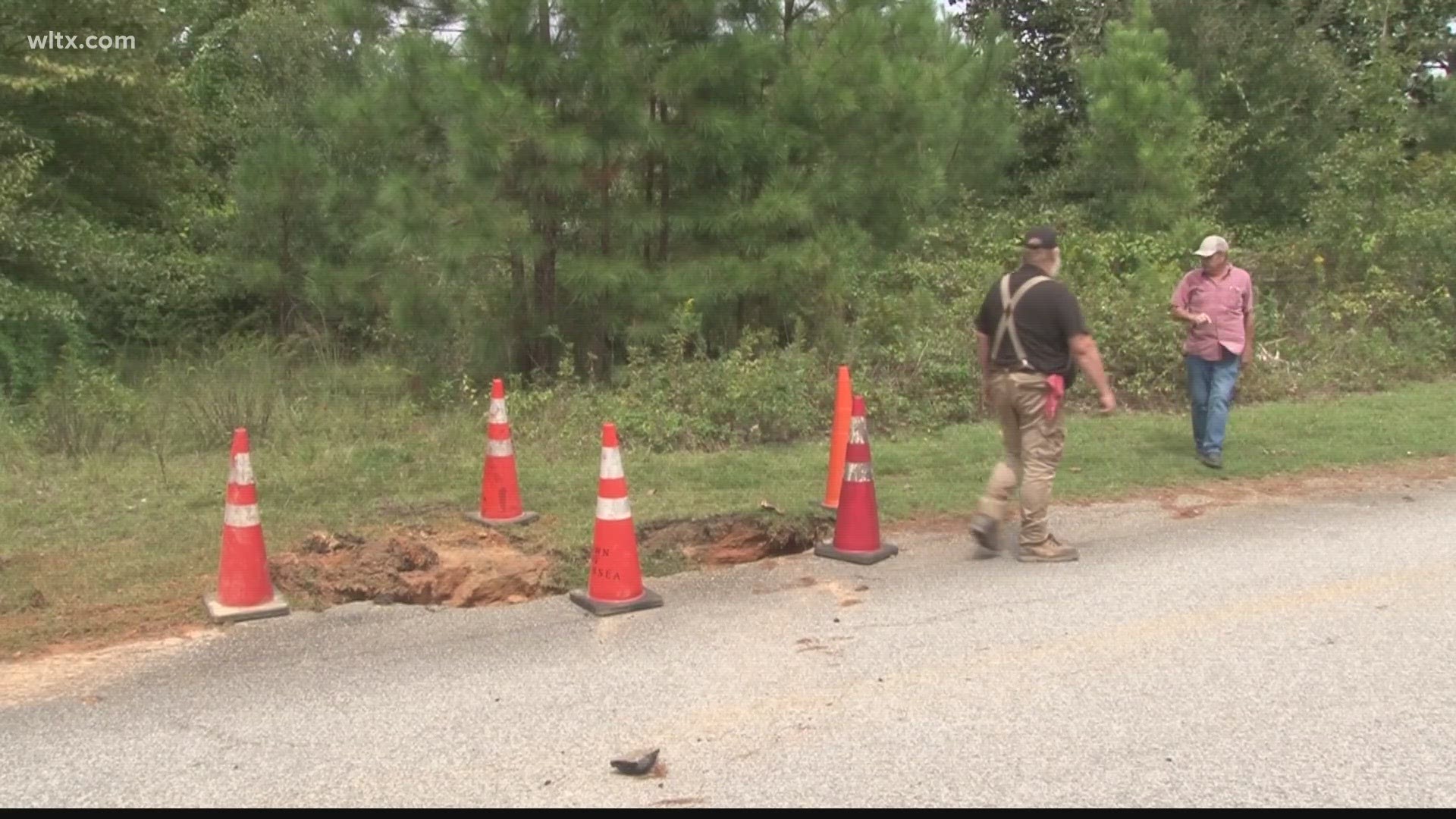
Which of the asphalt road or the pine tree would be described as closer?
the asphalt road

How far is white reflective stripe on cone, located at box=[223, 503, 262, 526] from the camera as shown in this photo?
215 inches

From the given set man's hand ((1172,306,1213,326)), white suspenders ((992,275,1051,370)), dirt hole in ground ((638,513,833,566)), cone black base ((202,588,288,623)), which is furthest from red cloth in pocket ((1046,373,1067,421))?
cone black base ((202,588,288,623))

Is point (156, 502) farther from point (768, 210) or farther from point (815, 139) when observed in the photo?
point (815, 139)

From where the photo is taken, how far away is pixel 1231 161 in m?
18.9

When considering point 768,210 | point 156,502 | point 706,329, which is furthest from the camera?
point 706,329

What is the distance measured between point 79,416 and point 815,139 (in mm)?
6982

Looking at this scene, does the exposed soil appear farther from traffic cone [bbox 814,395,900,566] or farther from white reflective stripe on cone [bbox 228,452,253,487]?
white reflective stripe on cone [bbox 228,452,253,487]

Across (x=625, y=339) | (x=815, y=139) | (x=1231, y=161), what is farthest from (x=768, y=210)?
(x=1231, y=161)

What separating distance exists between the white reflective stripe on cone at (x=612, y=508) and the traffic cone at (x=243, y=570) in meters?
1.51

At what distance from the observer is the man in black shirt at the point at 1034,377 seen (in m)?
6.20

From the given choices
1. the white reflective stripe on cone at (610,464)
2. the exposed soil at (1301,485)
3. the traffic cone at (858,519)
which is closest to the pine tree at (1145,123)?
the exposed soil at (1301,485)

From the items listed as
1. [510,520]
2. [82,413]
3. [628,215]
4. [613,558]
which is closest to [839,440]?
[510,520]

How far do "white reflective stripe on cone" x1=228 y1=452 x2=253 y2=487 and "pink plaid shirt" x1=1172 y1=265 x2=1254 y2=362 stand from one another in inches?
264

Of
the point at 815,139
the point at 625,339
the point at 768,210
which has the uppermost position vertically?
the point at 815,139
